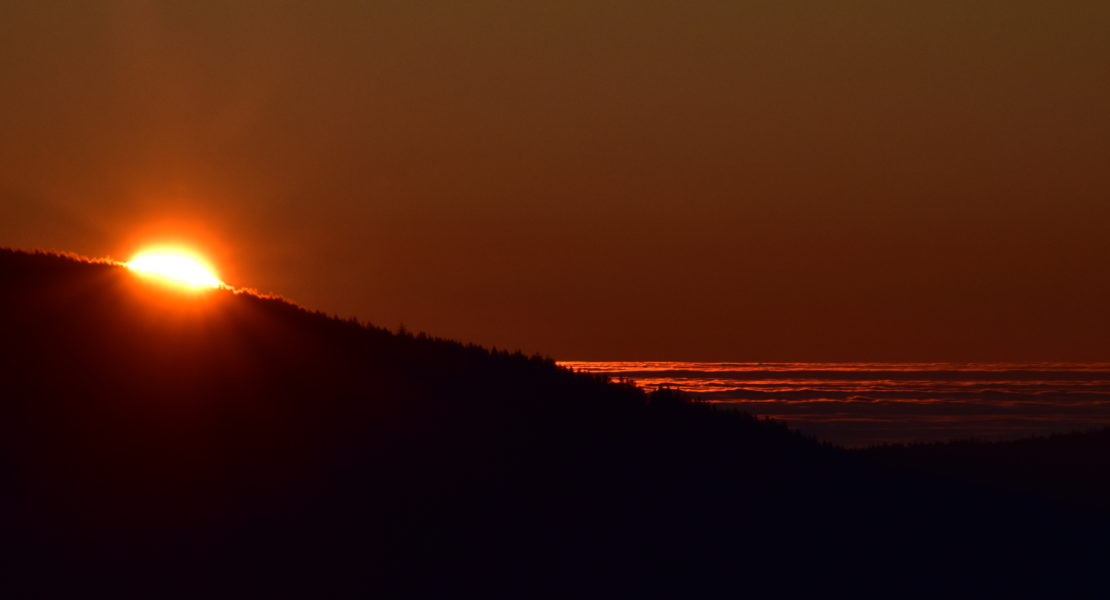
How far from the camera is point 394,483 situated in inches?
637

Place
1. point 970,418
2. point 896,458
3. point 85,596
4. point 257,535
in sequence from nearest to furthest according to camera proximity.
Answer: point 85,596 → point 257,535 → point 896,458 → point 970,418

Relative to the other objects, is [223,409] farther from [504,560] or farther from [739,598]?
[739,598]

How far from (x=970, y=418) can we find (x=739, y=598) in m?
33.4

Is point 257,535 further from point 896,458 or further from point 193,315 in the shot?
point 896,458

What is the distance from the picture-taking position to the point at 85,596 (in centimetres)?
1324

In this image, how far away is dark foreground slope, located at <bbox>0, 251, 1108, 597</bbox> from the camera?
14.4 m

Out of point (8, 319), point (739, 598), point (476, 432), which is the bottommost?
point (739, 598)

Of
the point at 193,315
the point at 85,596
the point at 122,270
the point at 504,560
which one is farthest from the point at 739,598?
the point at 122,270

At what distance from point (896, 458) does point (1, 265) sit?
780 inches

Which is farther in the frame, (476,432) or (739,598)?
(476,432)

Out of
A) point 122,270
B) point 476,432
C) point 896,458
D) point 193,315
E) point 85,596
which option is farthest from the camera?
point 896,458

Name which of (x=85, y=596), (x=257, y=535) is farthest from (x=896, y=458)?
(x=85, y=596)

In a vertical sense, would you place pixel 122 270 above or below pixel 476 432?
above

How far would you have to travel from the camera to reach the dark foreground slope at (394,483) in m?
14.4
